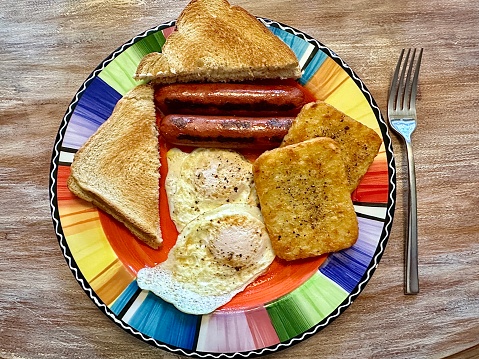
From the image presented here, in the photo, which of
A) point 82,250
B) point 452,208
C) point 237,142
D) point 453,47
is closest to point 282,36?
point 237,142

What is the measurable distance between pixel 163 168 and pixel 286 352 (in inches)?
47.5

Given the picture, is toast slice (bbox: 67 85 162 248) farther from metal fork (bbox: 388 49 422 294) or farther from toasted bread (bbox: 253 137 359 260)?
metal fork (bbox: 388 49 422 294)

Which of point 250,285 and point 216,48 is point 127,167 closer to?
point 216,48

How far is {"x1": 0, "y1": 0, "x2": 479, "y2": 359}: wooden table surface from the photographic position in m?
2.64

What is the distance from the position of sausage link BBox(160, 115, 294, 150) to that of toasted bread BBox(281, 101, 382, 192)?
0.07 m

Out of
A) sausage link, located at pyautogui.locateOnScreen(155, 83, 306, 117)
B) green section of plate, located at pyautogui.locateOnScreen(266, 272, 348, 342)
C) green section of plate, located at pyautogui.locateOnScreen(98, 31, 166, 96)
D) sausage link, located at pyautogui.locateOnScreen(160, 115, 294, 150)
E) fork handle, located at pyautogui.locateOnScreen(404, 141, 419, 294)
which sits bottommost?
green section of plate, located at pyautogui.locateOnScreen(266, 272, 348, 342)

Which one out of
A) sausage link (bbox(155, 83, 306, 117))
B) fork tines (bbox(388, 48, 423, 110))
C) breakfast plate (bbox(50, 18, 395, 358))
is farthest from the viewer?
fork tines (bbox(388, 48, 423, 110))

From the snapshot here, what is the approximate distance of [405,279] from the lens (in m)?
2.68

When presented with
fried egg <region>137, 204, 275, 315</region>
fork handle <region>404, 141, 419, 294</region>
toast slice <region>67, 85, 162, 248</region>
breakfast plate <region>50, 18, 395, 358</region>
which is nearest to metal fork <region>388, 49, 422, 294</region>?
fork handle <region>404, 141, 419, 294</region>

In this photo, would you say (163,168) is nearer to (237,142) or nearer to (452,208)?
(237,142)

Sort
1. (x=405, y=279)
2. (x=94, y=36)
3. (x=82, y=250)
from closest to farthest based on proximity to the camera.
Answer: (x=82, y=250) < (x=405, y=279) < (x=94, y=36)

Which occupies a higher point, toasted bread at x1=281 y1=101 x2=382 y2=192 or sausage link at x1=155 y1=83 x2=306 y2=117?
sausage link at x1=155 y1=83 x2=306 y2=117

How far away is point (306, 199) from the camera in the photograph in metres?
2.58

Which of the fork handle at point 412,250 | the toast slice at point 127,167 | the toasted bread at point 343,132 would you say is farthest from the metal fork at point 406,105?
the toast slice at point 127,167
